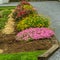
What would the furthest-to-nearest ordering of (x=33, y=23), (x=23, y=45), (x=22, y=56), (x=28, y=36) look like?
(x=33, y=23) < (x=28, y=36) < (x=23, y=45) < (x=22, y=56)

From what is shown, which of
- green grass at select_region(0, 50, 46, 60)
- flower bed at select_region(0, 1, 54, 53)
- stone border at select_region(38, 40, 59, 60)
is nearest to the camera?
stone border at select_region(38, 40, 59, 60)

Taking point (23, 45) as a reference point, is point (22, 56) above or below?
above

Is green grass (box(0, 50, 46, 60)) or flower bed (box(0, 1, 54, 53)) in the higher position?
green grass (box(0, 50, 46, 60))

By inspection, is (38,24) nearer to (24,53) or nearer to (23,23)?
(23,23)

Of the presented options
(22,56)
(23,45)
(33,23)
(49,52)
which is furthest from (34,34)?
(22,56)

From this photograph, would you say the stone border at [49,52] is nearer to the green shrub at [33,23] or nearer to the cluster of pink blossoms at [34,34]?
the cluster of pink blossoms at [34,34]

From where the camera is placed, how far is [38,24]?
1122 cm

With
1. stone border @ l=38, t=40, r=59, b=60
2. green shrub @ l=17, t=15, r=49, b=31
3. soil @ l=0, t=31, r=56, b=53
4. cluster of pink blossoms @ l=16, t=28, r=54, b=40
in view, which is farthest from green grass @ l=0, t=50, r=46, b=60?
green shrub @ l=17, t=15, r=49, b=31

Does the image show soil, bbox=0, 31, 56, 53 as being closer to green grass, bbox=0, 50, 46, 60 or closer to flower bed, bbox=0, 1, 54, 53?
flower bed, bbox=0, 1, 54, 53

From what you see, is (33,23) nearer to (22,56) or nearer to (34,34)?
(34,34)

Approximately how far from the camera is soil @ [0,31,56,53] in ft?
30.6

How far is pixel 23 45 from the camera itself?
380 inches

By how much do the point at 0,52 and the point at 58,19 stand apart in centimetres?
566

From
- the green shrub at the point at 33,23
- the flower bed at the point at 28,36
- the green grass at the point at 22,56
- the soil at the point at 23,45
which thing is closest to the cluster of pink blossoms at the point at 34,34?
the flower bed at the point at 28,36
